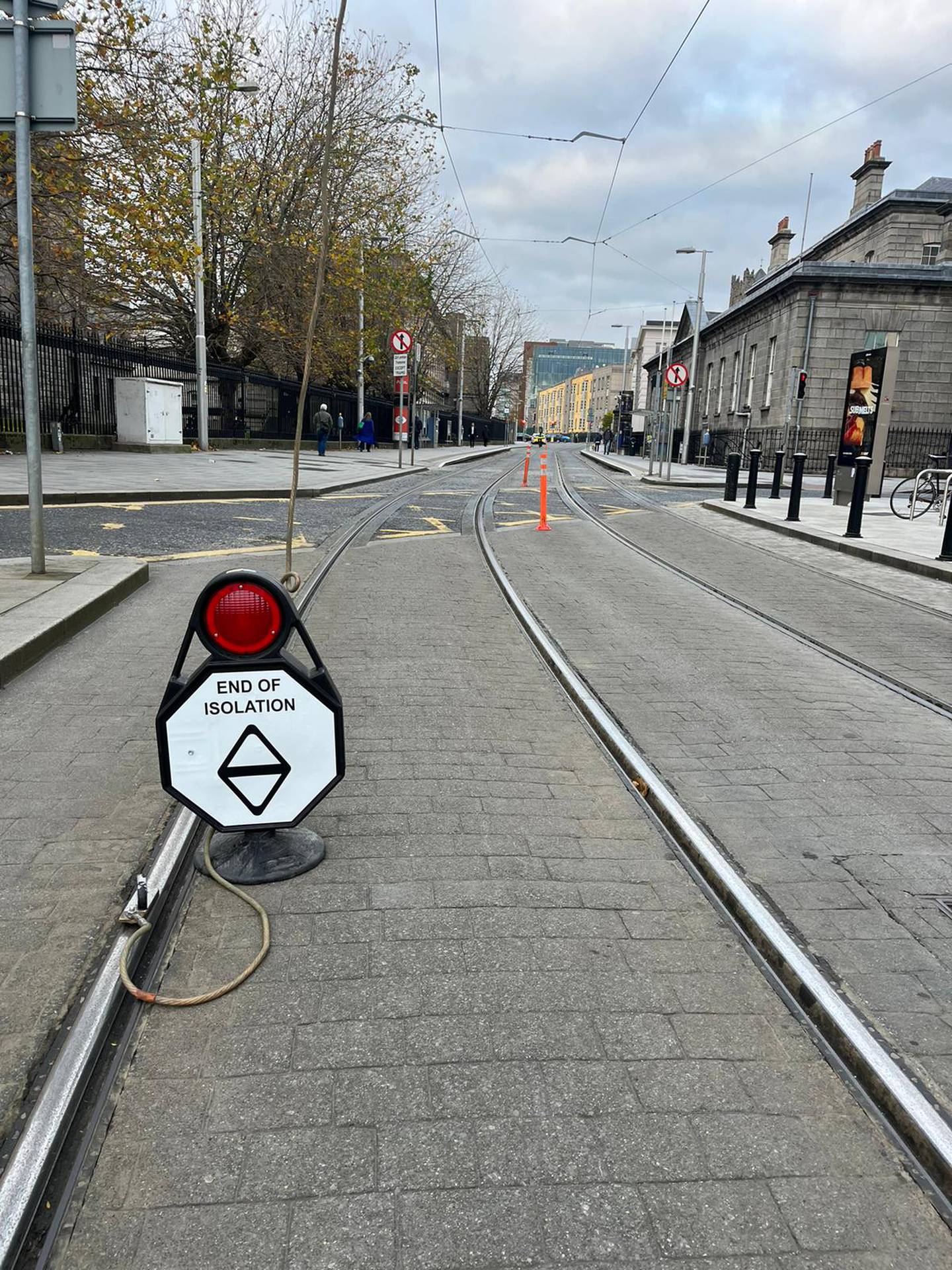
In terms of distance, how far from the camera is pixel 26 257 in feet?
21.7

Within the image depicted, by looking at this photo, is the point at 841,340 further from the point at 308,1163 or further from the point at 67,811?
the point at 308,1163

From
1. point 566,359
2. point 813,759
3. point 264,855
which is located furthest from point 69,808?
point 566,359

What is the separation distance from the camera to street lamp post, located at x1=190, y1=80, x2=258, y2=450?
75.3ft

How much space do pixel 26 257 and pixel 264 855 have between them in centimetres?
536

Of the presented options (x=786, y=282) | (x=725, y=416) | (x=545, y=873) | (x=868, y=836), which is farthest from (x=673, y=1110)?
(x=725, y=416)

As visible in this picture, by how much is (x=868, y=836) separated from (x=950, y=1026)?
123 cm

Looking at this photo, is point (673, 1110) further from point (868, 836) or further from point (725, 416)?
point (725, 416)

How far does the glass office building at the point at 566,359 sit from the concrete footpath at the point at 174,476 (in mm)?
149205

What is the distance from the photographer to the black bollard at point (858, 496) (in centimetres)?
1348

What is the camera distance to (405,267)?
108 ft

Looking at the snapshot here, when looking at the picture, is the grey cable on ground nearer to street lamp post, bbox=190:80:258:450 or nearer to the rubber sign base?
the rubber sign base

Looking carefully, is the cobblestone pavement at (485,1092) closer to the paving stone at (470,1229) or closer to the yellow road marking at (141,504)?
the paving stone at (470,1229)

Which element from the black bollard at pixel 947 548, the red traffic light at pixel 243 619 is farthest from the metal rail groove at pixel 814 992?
the black bollard at pixel 947 548

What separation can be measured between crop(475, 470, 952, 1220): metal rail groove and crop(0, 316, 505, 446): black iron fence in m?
19.0
